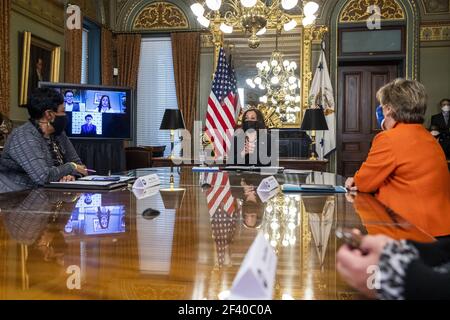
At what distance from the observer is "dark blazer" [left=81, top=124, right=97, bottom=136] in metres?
5.96

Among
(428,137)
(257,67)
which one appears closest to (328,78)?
(257,67)

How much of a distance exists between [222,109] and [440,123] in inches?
139

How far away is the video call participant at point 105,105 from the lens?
6.09 metres

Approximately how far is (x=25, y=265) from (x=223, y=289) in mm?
446

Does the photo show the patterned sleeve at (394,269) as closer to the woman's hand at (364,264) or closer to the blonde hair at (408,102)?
the woman's hand at (364,264)

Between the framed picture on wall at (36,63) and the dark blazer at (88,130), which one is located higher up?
the framed picture on wall at (36,63)

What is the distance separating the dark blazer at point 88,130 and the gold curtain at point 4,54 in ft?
3.10

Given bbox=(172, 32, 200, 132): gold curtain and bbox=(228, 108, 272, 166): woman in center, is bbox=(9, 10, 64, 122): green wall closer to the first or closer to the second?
bbox=(172, 32, 200, 132): gold curtain

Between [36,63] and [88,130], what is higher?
[36,63]

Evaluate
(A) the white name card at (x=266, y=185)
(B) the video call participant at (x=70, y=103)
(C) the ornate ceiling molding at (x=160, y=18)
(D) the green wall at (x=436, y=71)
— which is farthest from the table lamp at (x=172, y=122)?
(A) the white name card at (x=266, y=185)

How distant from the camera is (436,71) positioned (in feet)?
25.5

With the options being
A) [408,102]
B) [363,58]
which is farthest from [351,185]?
[363,58]

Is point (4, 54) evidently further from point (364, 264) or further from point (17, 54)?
point (364, 264)

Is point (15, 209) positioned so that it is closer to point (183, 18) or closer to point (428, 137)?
point (428, 137)
